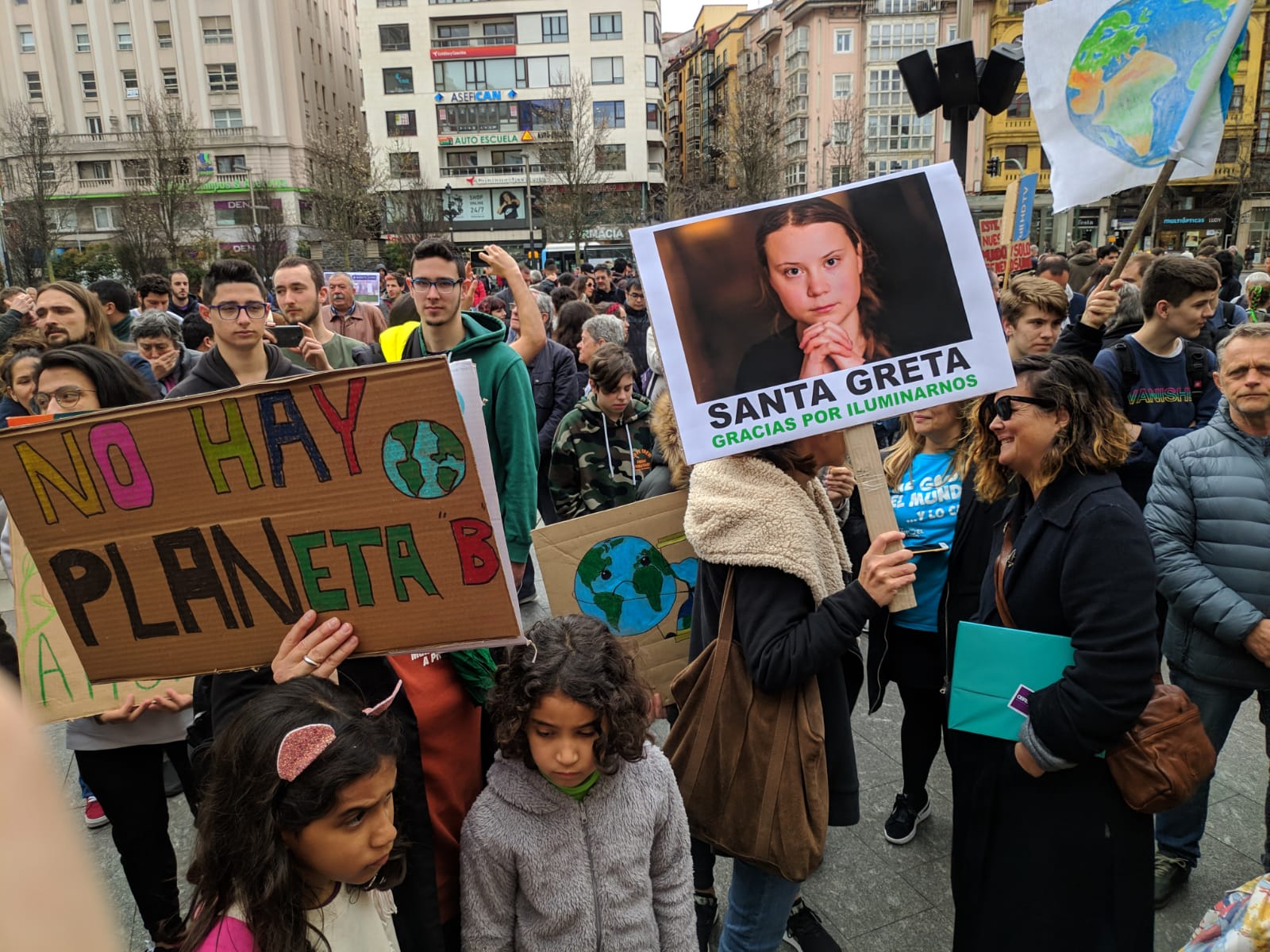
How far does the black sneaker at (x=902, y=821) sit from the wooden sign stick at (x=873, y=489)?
1662 mm

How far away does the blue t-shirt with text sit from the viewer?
3.11 meters

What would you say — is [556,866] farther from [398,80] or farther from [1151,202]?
[398,80]

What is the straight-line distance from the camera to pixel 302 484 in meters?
1.61

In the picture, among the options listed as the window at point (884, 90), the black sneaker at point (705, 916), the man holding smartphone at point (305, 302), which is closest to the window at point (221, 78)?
the window at point (884, 90)

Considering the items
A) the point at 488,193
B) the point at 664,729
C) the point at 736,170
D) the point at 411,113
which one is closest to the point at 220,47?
the point at 411,113

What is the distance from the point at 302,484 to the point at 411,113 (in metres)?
61.0

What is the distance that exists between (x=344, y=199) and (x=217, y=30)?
96.7 ft

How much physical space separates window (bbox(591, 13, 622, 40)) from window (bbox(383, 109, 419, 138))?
13191mm

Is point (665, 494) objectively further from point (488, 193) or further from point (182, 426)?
point (488, 193)

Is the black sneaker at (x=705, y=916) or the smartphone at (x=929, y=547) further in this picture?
the smartphone at (x=929, y=547)

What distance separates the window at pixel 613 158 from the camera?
53.1 m

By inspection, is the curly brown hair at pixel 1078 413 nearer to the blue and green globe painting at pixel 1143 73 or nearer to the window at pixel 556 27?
the blue and green globe painting at pixel 1143 73

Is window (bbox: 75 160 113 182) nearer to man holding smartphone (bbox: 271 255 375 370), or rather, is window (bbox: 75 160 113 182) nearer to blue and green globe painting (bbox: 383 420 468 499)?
man holding smartphone (bbox: 271 255 375 370)

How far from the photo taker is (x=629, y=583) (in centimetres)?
297
